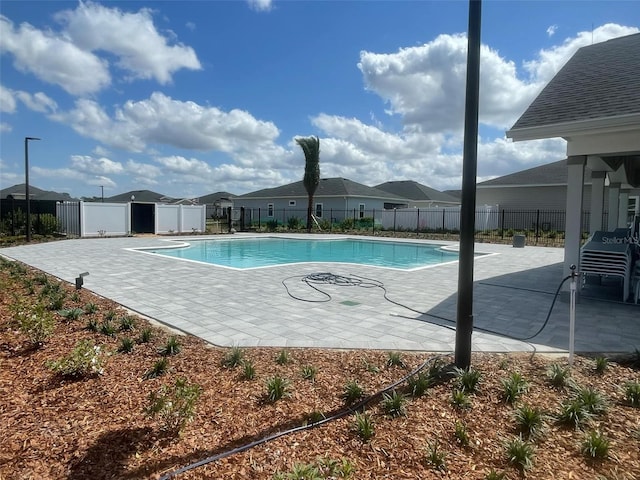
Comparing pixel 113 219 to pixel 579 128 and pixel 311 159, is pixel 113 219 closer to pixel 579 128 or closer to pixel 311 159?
pixel 311 159

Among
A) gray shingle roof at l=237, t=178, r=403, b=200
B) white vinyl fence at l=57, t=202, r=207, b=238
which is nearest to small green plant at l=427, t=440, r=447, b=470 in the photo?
white vinyl fence at l=57, t=202, r=207, b=238

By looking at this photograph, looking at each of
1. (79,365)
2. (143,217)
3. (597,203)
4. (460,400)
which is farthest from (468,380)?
(143,217)

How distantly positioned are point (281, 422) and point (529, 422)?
163cm

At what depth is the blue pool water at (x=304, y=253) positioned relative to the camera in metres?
13.3

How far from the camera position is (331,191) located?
32750 mm

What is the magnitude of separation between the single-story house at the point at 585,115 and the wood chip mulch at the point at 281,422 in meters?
3.68

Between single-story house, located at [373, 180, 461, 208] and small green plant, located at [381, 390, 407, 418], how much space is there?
1320 inches

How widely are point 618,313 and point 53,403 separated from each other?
7.00 meters

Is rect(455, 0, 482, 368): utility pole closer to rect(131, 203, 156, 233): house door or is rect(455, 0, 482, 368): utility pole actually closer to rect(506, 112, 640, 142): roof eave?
rect(506, 112, 640, 142): roof eave

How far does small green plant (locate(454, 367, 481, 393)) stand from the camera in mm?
3125

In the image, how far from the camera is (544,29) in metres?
6.22

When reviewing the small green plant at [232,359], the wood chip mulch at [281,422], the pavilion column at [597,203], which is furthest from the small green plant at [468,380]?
the pavilion column at [597,203]

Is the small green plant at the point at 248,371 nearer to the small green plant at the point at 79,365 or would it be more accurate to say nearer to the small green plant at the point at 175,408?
the small green plant at the point at 175,408

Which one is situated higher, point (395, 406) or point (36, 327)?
point (36, 327)
